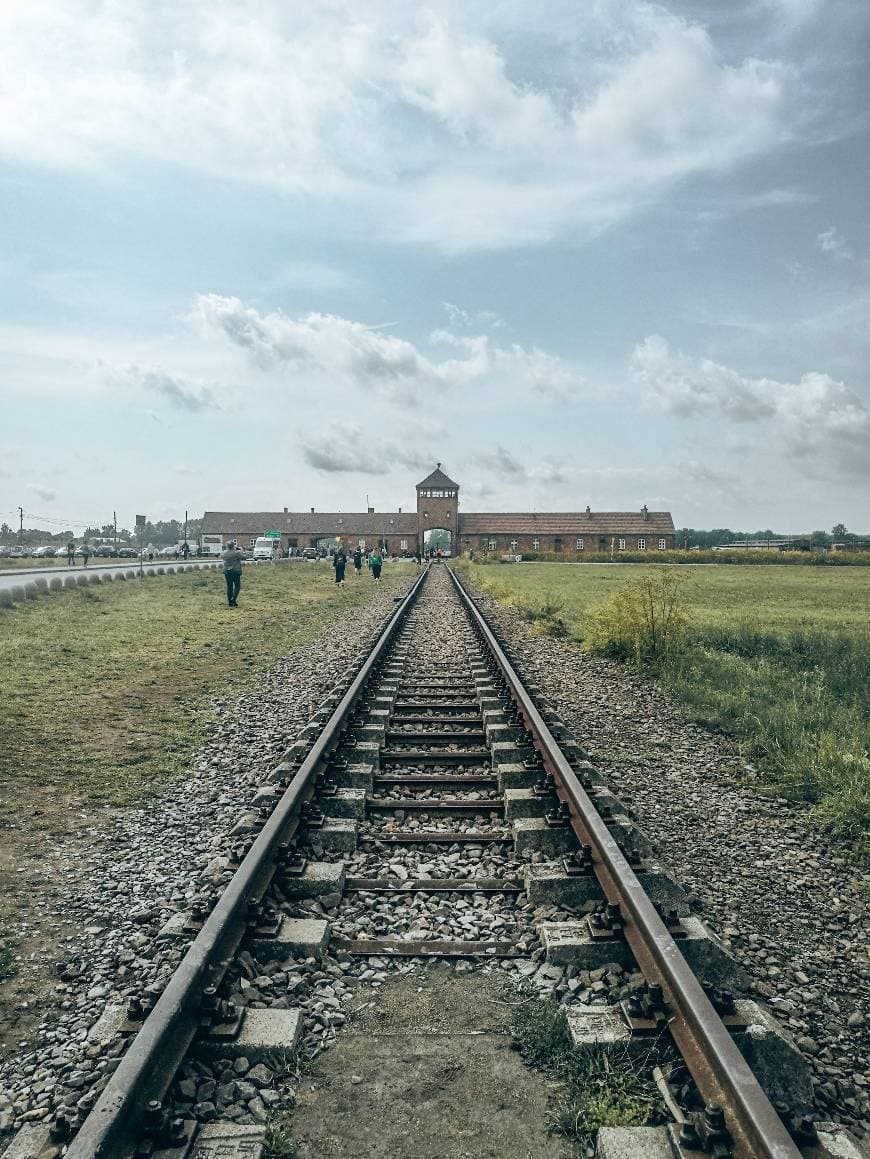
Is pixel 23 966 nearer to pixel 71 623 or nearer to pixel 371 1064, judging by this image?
pixel 371 1064

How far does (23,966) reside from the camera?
141 inches

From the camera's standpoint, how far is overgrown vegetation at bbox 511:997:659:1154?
8.20ft

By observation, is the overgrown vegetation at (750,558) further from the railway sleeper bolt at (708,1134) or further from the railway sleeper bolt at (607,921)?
the railway sleeper bolt at (708,1134)

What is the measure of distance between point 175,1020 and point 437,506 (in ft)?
354

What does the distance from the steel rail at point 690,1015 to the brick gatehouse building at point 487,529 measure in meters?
101

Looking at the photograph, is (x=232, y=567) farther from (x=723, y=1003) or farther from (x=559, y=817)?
(x=723, y=1003)

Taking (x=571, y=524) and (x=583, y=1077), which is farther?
(x=571, y=524)

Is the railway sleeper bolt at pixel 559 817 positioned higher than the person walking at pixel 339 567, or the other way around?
the person walking at pixel 339 567

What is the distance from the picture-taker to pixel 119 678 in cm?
1113

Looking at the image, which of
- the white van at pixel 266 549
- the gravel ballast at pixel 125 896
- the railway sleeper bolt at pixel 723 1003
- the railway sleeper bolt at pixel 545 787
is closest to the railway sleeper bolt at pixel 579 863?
the railway sleeper bolt at pixel 545 787

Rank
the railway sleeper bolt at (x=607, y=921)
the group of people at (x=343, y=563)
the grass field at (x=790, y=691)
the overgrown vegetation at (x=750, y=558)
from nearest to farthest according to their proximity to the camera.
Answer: the railway sleeper bolt at (x=607, y=921) < the grass field at (x=790, y=691) < the group of people at (x=343, y=563) < the overgrown vegetation at (x=750, y=558)

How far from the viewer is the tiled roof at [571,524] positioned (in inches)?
4262

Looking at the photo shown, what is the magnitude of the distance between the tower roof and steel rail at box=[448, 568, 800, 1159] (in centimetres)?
10701

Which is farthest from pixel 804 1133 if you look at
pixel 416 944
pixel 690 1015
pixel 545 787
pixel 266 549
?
pixel 266 549
